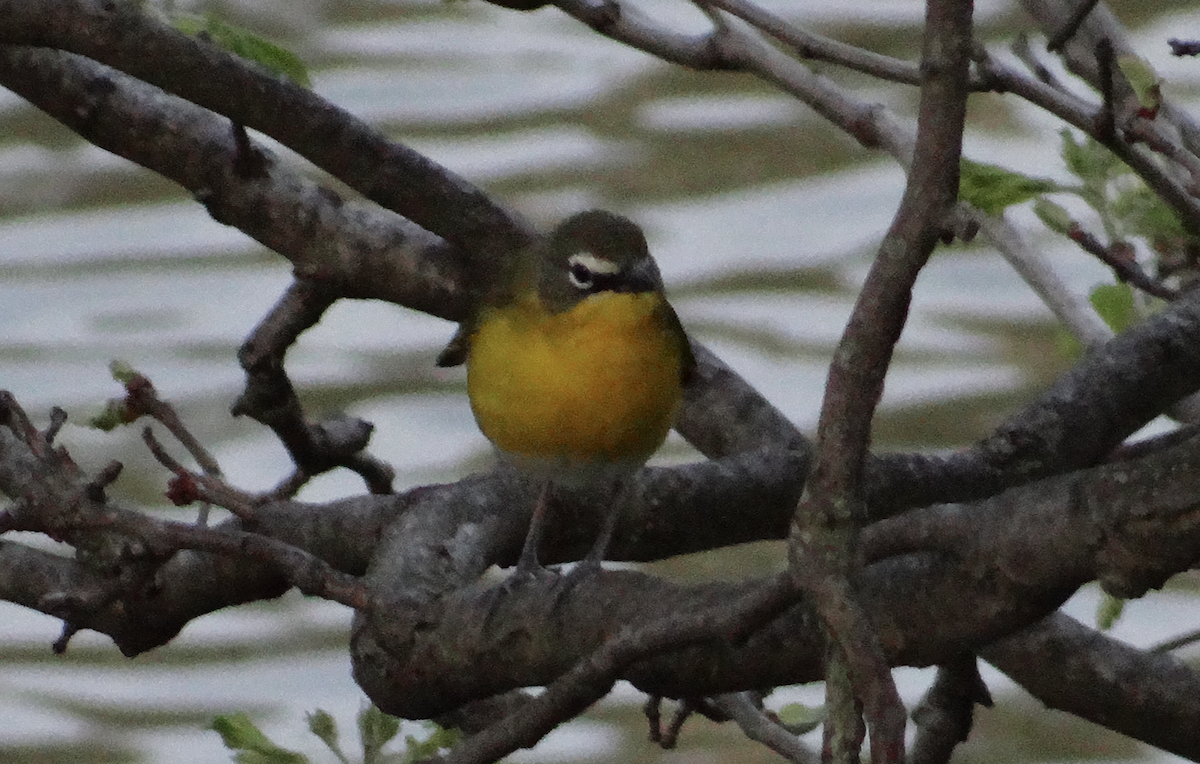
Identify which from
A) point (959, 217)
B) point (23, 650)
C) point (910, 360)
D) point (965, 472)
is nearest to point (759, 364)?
point (910, 360)

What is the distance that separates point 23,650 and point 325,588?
4884 millimetres

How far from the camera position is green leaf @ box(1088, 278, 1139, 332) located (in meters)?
3.51

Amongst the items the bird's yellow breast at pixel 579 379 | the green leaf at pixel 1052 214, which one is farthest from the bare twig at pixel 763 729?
the green leaf at pixel 1052 214

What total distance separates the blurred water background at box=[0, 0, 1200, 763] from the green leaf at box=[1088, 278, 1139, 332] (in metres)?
2.61

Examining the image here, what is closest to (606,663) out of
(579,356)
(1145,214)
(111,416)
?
(111,416)

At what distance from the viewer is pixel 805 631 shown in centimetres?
231

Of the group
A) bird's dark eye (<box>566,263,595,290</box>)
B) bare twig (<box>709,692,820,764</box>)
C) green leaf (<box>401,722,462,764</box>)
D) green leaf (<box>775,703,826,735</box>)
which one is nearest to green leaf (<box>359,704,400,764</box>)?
green leaf (<box>401,722,462,764</box>)

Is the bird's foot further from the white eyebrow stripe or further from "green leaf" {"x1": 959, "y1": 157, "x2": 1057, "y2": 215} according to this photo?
the white eyebrow stripe

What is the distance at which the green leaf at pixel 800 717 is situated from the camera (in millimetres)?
3384

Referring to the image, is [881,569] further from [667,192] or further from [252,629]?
[667,192]

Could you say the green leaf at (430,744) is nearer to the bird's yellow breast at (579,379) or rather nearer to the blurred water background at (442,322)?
the bird's yellow breast at (579,379)

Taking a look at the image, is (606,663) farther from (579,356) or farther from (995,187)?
(579,356)

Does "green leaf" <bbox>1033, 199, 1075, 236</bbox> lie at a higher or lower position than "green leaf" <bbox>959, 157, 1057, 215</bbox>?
lower

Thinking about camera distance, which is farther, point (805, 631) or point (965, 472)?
point (965, 472)
